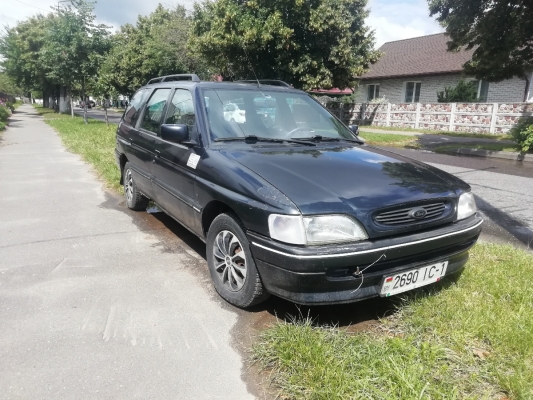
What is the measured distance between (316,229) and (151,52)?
1336 inches

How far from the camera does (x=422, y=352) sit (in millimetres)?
2434

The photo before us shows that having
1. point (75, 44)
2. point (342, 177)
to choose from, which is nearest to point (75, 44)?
point (75, 44)

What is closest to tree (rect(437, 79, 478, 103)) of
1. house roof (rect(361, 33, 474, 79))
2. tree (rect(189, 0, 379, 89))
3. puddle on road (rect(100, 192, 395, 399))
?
house roof (rect(361, 33, 474, 79))

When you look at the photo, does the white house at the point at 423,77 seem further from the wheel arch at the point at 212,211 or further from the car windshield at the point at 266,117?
the wheel arch at the point at 212,211

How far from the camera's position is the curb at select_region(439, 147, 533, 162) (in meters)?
11.3

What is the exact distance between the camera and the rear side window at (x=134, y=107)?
528 centimetres

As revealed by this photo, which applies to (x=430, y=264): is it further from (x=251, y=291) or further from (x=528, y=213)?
(x=528, y=213)

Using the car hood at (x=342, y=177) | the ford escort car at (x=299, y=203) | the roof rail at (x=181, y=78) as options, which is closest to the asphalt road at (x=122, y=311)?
the ford escort car at (x=299, y=203)

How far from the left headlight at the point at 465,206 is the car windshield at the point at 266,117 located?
132 cm

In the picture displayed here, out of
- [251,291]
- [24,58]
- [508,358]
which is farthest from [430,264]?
[24,58]

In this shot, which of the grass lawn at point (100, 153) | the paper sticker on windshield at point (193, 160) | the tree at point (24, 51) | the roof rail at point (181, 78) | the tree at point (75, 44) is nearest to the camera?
the paper sticker on windshield at point (193, 160)

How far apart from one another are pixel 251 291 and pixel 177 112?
2.11m

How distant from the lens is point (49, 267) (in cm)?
383

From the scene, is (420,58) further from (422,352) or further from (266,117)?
(422,352)
